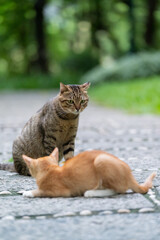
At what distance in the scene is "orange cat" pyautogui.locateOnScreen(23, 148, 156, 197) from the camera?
366 centimetres

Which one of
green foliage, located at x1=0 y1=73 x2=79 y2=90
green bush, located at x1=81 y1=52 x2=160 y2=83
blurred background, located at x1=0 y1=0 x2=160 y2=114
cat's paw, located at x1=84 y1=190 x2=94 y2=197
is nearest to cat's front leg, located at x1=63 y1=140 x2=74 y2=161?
cat's paw, located at x1=84 y1=190 x2=94 y2=197

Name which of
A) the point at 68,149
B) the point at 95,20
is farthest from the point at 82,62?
the point at 68,149

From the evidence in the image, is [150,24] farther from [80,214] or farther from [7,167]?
[80,214]

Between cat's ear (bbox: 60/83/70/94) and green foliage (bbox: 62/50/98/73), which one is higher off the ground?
green foliage (bbox: 62/50/98/73)

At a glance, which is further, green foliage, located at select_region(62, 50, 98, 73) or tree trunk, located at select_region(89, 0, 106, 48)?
tree trunk, located at select_region(89, 0, 106, 48)

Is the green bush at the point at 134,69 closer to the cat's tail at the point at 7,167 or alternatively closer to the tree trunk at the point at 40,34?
the tree trunk at the point at 40,34

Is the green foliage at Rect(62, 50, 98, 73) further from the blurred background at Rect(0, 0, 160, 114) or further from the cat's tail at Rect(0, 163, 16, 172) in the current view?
the cat's tail at Rect(0, 163, 16, 172)

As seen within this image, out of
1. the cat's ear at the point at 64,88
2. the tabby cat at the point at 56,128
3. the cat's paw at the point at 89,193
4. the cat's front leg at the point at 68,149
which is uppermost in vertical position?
the cat's ear at the point at 64,88

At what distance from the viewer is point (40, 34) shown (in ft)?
97.4

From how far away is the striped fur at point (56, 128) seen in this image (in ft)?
16.4

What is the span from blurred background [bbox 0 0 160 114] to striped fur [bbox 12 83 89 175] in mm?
12618

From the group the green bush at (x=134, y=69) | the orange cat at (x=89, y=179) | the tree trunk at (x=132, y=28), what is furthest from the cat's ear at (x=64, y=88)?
the tree trunk at (x=132, y=28)

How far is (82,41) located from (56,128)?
110 ft

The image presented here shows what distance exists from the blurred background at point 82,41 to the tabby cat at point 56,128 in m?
12.6
